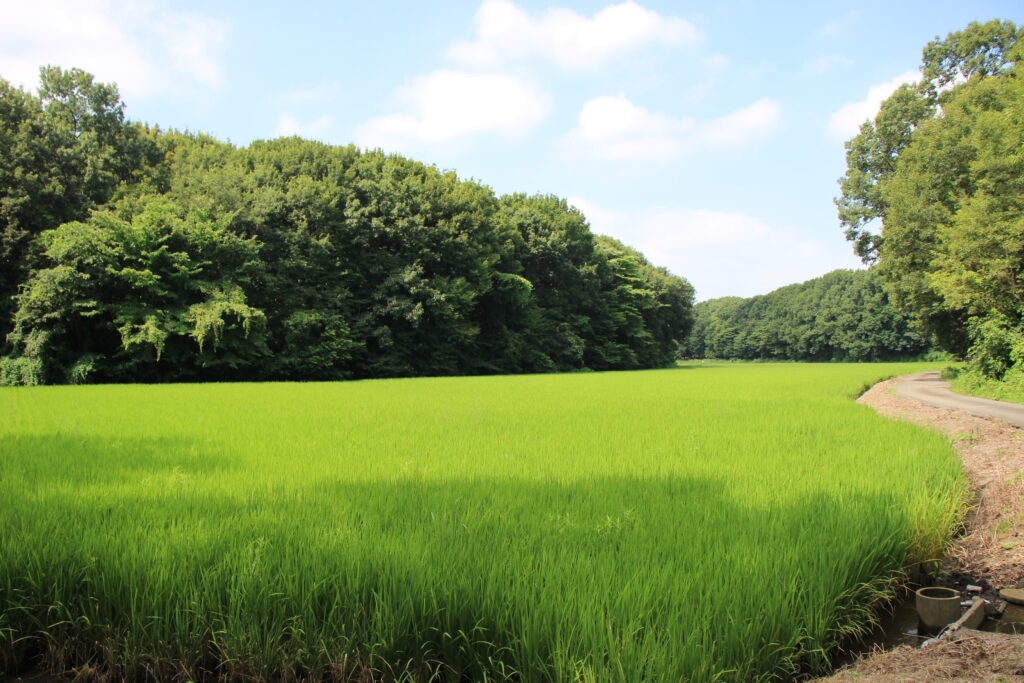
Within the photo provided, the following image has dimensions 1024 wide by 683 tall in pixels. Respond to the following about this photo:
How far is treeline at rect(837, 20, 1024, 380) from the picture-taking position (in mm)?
17922

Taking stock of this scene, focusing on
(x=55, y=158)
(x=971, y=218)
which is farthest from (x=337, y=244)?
(x=971, y=218)

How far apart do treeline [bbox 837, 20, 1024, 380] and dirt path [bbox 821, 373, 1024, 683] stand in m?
11.0

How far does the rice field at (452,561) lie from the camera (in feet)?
8.82

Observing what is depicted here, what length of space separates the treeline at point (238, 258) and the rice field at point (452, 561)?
2168 cm

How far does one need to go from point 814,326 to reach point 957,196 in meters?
75.7

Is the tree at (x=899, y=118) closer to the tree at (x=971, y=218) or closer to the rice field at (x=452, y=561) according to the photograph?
the tree at (x=971, y=218)

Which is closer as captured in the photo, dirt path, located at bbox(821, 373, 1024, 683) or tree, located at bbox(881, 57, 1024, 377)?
dirt path, located at bbox(821, 373, 1024, 683)

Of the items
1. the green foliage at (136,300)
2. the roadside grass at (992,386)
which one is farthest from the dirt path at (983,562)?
the green foliage at (136,300)

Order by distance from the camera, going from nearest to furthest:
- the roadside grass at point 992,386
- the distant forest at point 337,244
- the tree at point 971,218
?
the roadside grass at point 992,386, the tree at point 971,218, the distant forest at point 337,244

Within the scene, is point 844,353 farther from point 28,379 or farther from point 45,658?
point 45,658

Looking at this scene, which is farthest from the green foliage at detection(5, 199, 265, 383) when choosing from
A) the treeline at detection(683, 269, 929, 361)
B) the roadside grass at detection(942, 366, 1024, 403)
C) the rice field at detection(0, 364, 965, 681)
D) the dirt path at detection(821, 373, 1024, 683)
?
the treeline at detection(683, 269, 929, 361)

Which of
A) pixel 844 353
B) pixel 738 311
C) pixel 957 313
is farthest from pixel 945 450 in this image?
pixel 738 311

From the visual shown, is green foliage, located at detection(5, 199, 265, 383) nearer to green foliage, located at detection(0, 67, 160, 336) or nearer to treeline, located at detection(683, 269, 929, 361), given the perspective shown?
green foliage, located at detection(0, 67, 160, 336)

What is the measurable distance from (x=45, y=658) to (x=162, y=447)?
15.5 ft
